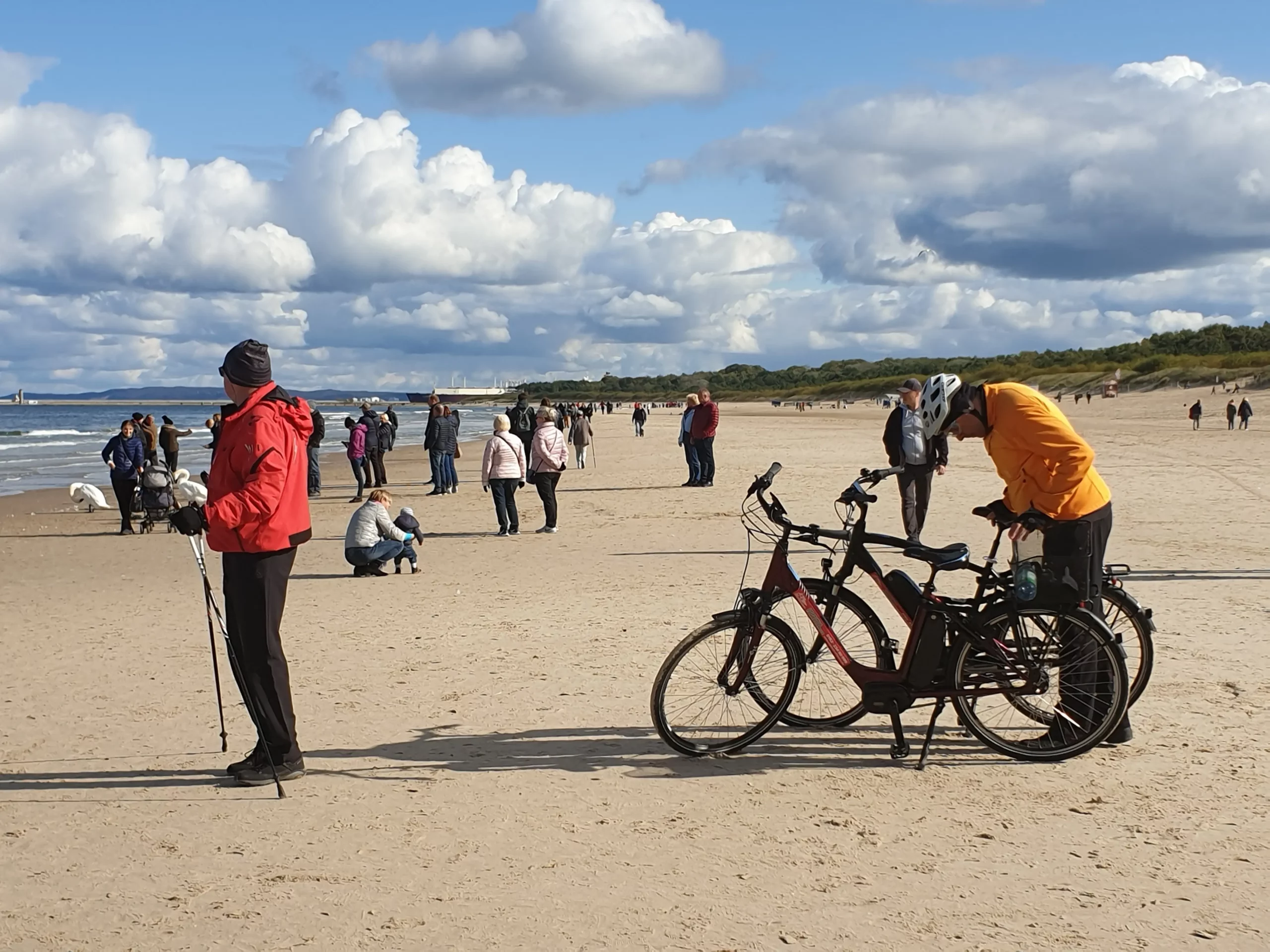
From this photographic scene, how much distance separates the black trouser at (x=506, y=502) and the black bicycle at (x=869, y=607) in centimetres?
1034

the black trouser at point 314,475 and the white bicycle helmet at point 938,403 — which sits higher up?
the white bicycle helmet at point 938,403

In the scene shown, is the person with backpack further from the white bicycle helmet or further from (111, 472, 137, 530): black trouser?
the white bicycle helmet

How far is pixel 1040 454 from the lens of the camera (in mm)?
5852

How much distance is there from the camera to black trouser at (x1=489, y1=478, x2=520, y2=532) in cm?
1672

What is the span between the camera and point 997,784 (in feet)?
18.6

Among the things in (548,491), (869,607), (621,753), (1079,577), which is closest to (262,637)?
(621,753)

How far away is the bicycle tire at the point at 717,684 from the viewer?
6.00 m

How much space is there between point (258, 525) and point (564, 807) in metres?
1.87

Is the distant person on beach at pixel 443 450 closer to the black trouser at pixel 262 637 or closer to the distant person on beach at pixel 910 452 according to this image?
the distant person on beach at pixel 910 452

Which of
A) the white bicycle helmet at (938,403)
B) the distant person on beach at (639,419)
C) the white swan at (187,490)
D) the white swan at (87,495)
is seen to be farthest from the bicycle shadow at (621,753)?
the distant person on beach at (639,419)

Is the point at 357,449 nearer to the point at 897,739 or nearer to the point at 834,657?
the point at 834,657

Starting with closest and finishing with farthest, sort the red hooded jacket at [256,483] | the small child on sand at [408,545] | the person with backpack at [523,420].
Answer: the red hooded jacket at [256,483]
the small child on sand at [408,545]
the person with backpack at [523,420]

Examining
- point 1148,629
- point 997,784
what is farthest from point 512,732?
point 1148,629

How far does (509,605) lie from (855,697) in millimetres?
4667
